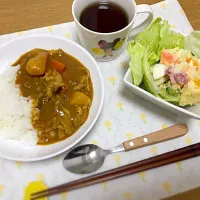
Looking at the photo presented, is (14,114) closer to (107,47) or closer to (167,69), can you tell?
(107,47)

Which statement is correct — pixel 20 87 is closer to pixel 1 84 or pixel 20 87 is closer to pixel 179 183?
pixel 1 84

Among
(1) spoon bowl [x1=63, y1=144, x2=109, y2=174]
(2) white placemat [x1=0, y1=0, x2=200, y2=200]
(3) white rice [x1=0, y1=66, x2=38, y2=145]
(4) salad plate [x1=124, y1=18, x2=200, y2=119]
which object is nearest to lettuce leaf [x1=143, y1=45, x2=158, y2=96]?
(4) salad plate [x1=124, y1=18, x2=200, y2=119]

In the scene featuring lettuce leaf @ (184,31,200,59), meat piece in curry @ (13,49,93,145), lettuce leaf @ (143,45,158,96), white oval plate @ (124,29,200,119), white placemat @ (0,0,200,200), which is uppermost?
lettuce leaf @ (184,31,200,59)

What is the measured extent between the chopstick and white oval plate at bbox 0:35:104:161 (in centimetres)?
11

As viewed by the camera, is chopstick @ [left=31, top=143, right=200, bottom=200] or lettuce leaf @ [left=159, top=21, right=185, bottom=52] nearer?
chopstick @ [left=31, top=143, right=200, bottom=200]

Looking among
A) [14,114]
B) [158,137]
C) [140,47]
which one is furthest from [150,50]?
[14,114]

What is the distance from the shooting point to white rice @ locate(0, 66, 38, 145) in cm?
101

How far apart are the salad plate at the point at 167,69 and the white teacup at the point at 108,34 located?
0.05 metres

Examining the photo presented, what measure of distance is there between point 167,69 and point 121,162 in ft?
1.07

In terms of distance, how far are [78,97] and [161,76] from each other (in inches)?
10.9

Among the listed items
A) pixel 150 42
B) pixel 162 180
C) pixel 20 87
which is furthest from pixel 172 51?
pixel 20 87

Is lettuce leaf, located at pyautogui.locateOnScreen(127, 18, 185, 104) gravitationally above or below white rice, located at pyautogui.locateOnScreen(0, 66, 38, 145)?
above

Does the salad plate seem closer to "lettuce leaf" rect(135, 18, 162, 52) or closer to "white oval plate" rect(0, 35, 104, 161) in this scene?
"lettuce leaf" rect(135, 18, 162, 52)

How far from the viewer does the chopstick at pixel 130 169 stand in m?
0.94
